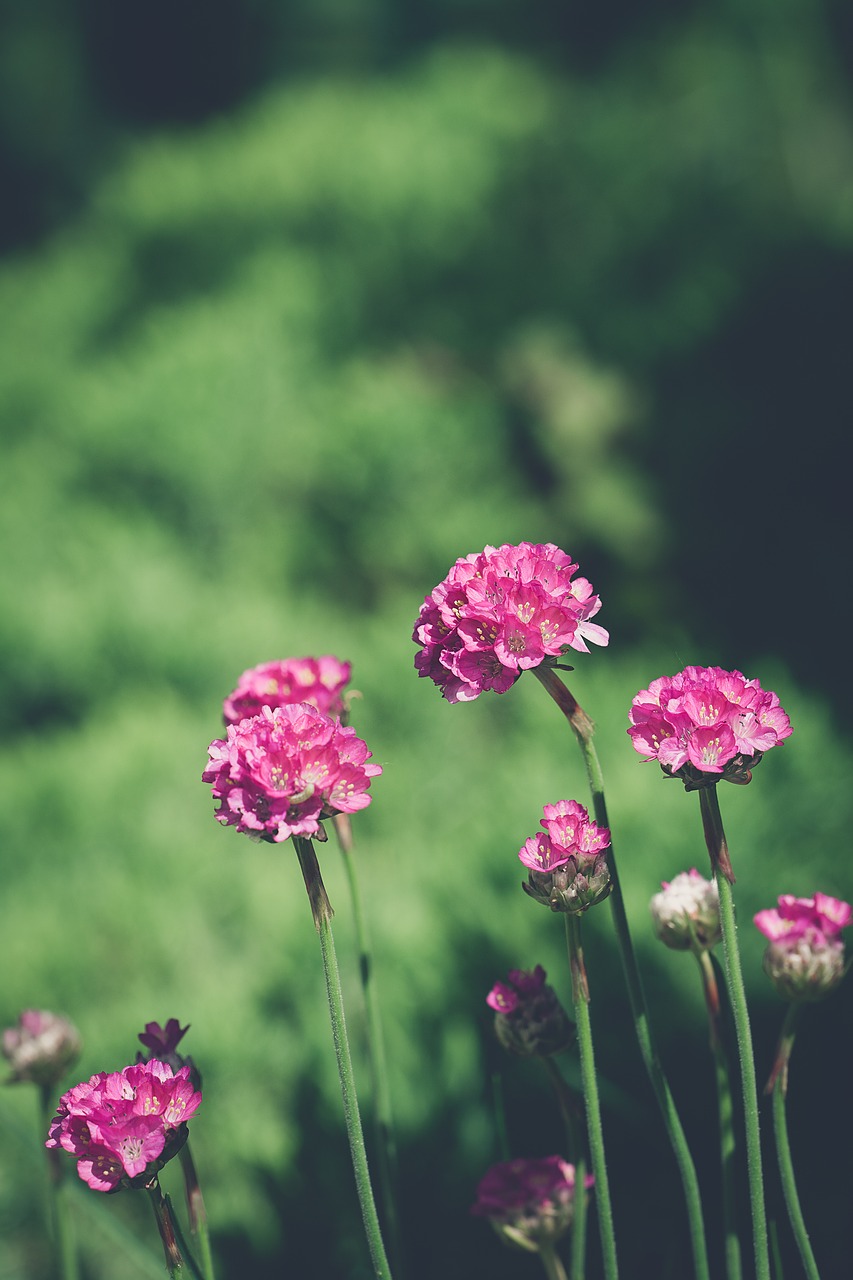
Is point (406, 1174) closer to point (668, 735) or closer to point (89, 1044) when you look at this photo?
point (89, 1044)

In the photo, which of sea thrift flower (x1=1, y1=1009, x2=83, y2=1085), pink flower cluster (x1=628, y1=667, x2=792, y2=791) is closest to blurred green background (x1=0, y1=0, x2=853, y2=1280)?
sea thrift flower (x1=1, y1=1009, x2=83, y2=1085)

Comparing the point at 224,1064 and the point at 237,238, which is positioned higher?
the point at 237,238

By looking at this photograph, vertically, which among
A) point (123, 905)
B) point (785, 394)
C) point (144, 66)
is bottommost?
point (123, 905)

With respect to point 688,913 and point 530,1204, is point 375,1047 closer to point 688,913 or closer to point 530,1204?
point 530,1204

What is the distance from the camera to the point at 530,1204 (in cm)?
66

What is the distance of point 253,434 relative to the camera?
7.89 feet

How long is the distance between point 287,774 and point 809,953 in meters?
0.31

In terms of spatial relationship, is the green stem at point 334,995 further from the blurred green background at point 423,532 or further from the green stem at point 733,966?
the blurred green background at point 423,532

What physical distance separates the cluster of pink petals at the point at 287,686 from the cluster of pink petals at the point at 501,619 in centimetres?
13

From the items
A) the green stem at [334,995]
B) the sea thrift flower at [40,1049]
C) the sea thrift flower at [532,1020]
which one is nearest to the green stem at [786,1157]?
the sea thrift flower at [532,1020]

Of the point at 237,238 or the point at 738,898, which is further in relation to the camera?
the point at 237,238

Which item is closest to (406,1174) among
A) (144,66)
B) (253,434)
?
(253,434)

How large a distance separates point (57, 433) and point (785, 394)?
67.6 inches

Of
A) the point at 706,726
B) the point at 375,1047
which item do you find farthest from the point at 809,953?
the point at 375,1047
